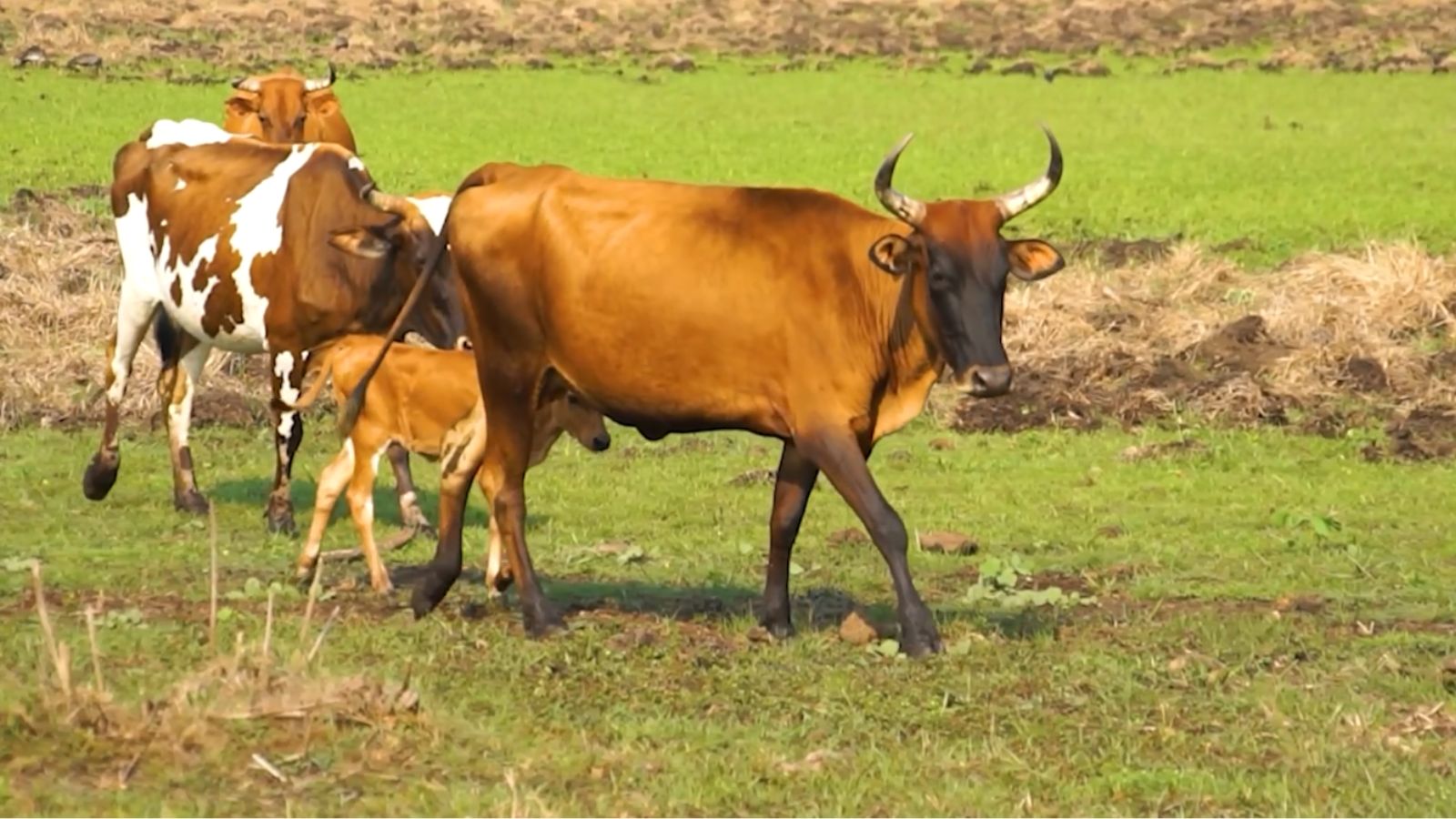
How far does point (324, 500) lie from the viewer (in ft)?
36.3

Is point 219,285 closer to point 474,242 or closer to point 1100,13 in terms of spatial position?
point 474,242

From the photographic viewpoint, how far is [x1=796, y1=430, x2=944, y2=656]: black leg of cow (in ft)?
31.0

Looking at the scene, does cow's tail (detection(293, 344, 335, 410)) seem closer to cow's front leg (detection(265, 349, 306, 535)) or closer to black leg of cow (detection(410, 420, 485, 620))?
cow's front leg (detection(265, 349, 306, 535))

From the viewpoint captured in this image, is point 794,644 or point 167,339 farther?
point 167,339

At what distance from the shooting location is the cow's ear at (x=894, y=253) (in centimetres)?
955

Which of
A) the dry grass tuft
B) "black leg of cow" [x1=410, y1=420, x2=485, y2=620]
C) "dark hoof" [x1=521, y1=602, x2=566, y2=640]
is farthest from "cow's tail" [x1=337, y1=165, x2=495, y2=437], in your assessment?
the dry grass tuft

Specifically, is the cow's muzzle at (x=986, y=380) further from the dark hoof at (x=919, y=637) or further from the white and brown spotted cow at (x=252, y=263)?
the white and brown spotted cow at (x=252, y=263)

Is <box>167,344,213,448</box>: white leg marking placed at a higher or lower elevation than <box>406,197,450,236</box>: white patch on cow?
lower

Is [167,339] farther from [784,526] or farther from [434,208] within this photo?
[784,526]

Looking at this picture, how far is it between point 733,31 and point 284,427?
30.1m

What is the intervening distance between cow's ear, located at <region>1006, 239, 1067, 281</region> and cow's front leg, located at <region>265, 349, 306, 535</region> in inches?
168

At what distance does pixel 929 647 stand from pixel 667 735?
1.53 meters

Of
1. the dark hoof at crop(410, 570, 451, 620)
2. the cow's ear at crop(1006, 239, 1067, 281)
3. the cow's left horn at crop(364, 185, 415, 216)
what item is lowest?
the dark hoof at crop(410, 570, 451, 620)

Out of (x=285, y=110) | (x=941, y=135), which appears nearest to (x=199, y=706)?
(x=285, y=110)
